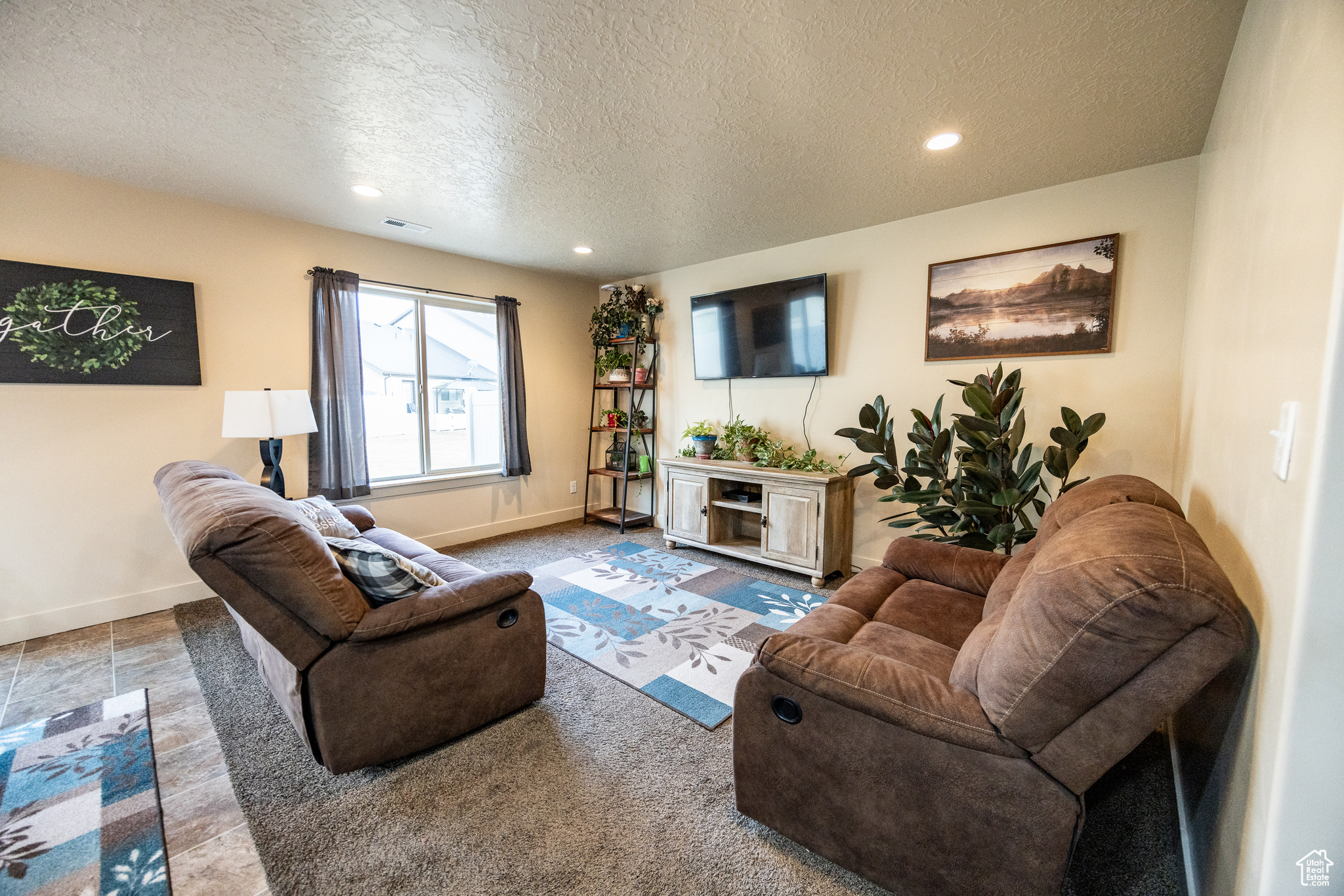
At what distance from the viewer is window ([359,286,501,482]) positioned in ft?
13.4

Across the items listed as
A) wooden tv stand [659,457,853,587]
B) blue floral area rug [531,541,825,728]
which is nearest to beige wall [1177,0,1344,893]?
blue floral area rug [531,541,825,728]

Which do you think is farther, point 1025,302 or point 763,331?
point 763,331

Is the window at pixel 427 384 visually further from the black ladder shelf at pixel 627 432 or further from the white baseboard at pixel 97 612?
the white baseboard at pixel 97 612

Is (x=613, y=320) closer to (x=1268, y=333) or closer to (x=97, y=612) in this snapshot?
(x=97, y=612)

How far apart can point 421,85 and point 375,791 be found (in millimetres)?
2516

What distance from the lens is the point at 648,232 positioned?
3.71m

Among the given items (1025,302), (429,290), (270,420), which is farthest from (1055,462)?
(429,290)

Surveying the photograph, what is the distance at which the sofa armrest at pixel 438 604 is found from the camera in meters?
1.67

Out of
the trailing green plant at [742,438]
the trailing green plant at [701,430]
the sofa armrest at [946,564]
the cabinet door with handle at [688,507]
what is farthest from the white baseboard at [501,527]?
the sofa armrest at [946,564]

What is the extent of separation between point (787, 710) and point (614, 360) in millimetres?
4015

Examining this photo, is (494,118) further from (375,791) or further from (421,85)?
(375,791)

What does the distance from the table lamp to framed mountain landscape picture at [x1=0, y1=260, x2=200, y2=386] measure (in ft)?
1.68

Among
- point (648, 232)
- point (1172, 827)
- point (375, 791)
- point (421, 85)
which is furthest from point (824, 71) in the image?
point (375, 791)

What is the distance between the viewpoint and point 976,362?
10.5 feet
